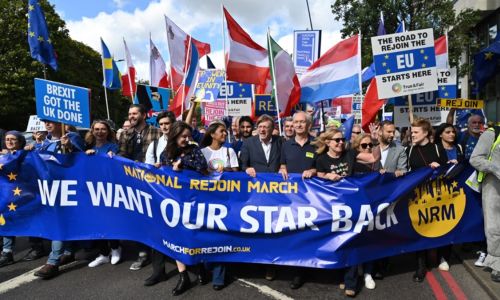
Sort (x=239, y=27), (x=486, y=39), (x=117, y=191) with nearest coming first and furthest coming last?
(x=117, y=191), (x=239, y=27), (x=486, y=39)

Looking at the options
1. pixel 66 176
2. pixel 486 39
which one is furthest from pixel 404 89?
pixel 486 39

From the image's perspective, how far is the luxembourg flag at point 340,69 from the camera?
6.60 metres

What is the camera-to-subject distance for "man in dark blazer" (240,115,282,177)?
15.8 feet

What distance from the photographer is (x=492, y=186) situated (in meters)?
4.32

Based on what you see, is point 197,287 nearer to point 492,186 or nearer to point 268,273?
point 268,273

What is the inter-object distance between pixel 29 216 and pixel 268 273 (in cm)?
314

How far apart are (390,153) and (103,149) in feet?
12.1

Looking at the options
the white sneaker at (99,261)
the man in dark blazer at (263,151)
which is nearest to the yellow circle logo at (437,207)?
the man in dark blazer at (263,151)

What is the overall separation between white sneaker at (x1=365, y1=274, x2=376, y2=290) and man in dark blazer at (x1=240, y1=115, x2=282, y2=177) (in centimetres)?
156

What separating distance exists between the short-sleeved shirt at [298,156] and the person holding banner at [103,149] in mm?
2201

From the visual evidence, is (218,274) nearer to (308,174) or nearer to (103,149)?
(308,174)

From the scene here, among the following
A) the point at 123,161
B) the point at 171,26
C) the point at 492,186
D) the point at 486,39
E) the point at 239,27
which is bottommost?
the point at 492,186

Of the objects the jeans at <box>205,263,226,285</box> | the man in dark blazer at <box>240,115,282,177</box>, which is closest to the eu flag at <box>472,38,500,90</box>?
the man in dark blazer at <box>240,115,282,177</box>

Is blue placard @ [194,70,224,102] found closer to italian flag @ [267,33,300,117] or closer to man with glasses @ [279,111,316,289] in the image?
italian flag @ [267,33,300,117]
